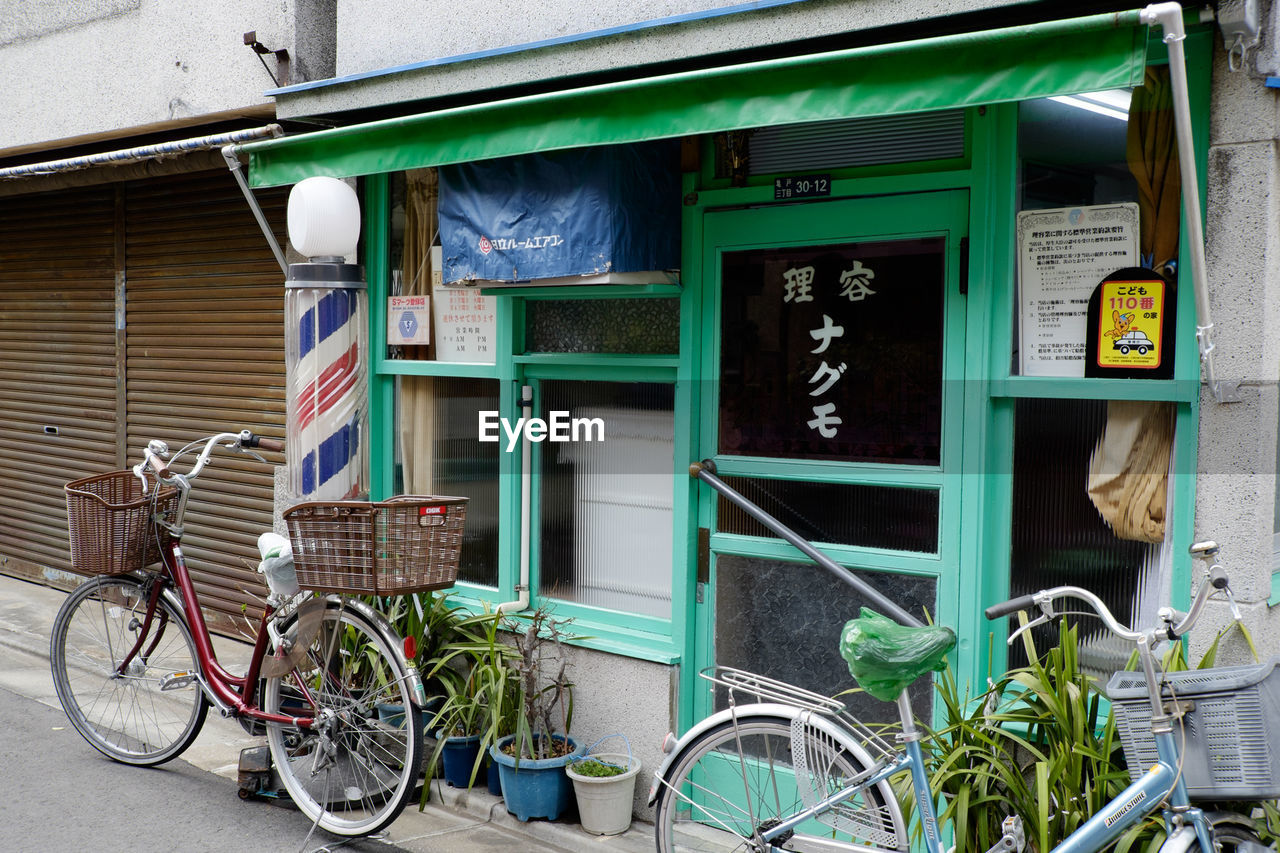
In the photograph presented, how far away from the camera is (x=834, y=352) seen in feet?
17.2

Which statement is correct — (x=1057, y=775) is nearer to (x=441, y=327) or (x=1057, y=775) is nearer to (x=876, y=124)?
(x=876, y=124)

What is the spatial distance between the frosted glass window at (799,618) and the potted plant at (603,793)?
1.85ft

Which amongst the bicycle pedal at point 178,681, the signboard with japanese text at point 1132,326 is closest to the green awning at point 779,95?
the signboard with japanese text at point 1132,326

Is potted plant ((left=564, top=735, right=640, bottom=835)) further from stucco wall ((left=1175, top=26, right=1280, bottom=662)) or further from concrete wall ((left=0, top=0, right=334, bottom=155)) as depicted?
concrete wall ((left=0, top=0, right=334, bottom=155))

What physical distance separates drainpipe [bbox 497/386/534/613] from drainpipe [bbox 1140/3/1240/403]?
135 inches

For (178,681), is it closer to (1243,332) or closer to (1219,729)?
(1219,729)

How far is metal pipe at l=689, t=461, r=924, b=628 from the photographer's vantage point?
4.89 metres

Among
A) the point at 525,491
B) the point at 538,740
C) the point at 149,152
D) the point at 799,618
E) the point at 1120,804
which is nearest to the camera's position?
the point at 1120,804

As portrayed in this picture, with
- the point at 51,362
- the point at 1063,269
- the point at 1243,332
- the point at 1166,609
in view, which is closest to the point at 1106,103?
the point at 1063,269

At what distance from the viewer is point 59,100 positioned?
→ 367 inches

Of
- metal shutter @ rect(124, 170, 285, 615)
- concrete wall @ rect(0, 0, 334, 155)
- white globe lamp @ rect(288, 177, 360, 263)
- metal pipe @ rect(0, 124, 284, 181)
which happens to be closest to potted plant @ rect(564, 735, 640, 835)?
white globe lamp @ rect(288, 177, 360, 263)

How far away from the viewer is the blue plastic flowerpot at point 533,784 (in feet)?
18.0

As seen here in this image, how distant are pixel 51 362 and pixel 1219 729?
32.2ft

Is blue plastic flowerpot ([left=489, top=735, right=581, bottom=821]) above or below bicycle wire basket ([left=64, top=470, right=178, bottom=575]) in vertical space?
below
